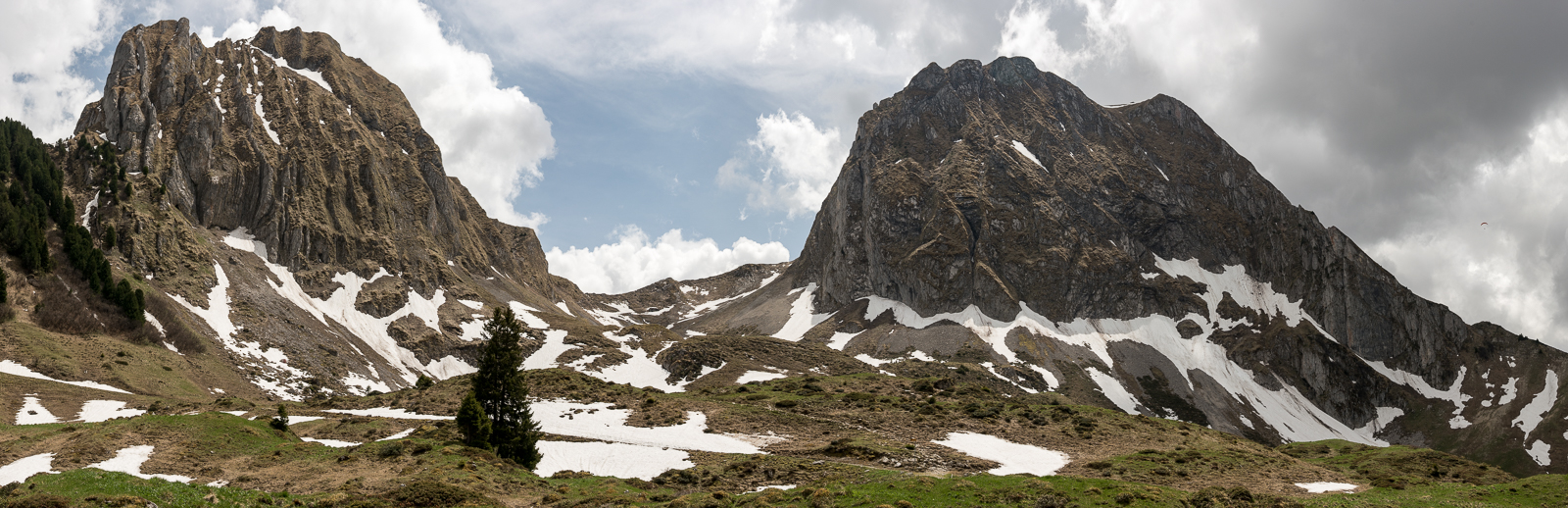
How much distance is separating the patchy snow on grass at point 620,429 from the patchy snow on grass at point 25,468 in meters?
25.6

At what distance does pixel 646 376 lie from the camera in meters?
134

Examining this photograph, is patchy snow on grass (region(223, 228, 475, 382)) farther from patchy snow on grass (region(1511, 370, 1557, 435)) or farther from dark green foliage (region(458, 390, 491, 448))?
patchy snow on grass (region(1511, 370, 1557, 435))

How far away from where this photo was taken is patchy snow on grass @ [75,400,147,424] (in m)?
57.3

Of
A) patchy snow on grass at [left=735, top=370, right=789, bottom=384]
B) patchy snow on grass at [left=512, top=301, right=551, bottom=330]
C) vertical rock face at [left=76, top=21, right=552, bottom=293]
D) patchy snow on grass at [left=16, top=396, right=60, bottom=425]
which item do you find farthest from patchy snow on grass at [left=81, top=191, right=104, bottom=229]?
patchy snow on grass at [left=735, top=370, right=789, bottom=384]

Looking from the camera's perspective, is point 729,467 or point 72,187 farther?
point 72,187

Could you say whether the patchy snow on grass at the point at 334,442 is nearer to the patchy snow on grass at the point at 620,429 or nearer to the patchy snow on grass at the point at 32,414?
the patchy snow on grass at the point at 620,429

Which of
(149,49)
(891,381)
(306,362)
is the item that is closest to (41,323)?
(306,362)

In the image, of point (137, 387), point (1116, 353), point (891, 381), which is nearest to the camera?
point (137, 387)

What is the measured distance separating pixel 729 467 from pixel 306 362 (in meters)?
98.4

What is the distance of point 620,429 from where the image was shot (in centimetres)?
5825

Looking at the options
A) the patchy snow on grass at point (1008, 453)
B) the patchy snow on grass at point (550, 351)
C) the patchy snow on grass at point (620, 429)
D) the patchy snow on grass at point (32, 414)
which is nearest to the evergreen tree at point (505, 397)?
the patchy snow on grass at point (620, 429)

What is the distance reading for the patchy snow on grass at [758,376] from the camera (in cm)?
12181

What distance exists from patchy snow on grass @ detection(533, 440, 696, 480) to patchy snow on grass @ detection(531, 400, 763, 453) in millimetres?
2211

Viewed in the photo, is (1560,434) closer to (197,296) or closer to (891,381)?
(891,381)
